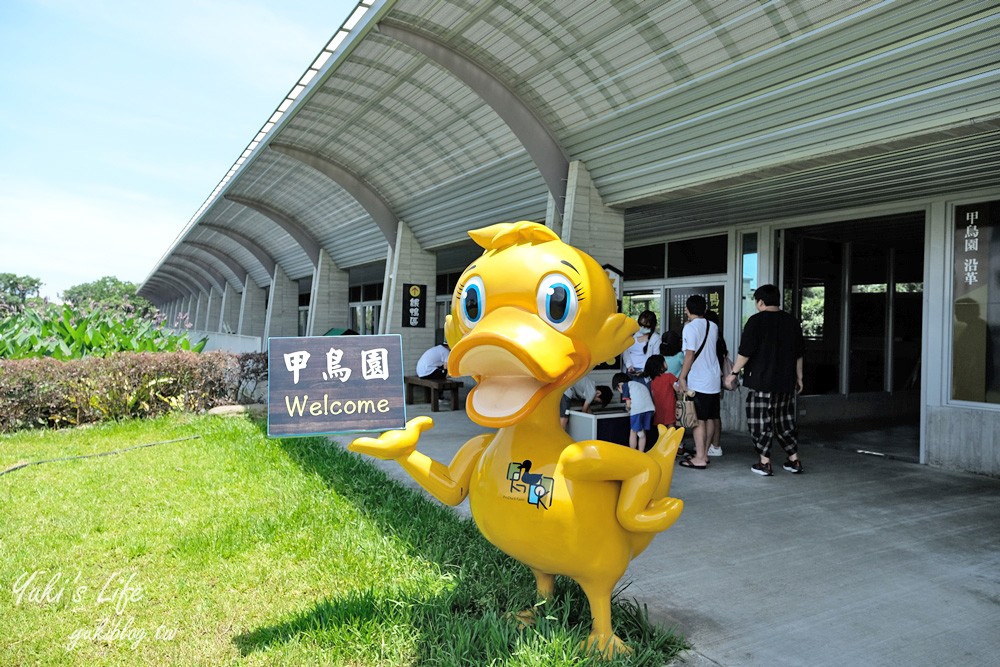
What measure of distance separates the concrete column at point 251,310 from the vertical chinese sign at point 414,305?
1521 cm

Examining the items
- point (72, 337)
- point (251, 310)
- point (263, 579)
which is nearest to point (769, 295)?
point (263, 579)

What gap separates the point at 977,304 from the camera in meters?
6.74

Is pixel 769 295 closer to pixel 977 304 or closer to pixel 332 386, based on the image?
pixel 977 304

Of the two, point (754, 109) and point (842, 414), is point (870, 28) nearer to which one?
point (754, 109)

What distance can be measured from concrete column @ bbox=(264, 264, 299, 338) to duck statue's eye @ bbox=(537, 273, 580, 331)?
21583 mm

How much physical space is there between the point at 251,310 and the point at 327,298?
10.4 m

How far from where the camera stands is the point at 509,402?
2.49 metres

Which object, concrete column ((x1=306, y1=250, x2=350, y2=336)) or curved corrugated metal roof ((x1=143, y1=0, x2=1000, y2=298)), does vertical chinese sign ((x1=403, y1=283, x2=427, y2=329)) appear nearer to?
curved corrugated metal roof ((x1=143, y1=0, x2=1000, y2=298))

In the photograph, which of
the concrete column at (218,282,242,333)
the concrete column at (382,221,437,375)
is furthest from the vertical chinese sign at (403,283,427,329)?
the concrete column at (218,282,242,333)

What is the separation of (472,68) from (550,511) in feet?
21.4

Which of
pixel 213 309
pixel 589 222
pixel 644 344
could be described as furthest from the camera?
pixel 213 309

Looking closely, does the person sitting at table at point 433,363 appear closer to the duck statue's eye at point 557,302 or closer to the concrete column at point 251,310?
the duck statue's eye at point 557,302

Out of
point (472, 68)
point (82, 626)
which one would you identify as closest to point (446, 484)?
point (82, 626)

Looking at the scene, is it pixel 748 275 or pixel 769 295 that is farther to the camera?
pixel 748 275
